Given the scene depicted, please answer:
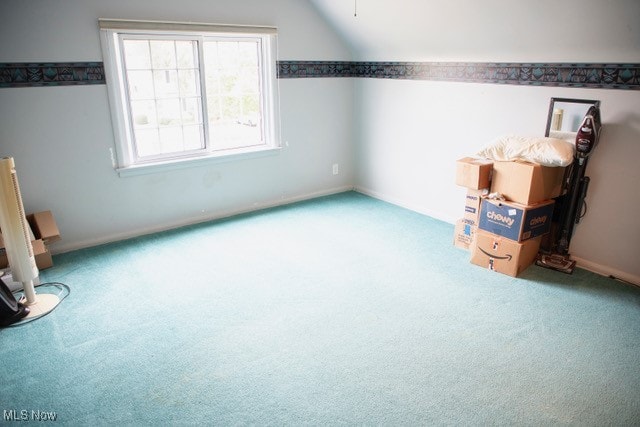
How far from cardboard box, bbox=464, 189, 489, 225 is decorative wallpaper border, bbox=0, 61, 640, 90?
967mm

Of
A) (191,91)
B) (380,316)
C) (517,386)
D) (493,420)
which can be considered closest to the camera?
(493,420)

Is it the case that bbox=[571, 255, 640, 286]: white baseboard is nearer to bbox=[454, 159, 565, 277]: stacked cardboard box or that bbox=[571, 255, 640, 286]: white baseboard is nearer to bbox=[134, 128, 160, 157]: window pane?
bbox=[454, 159, 565, 277]: stacked cardboard box

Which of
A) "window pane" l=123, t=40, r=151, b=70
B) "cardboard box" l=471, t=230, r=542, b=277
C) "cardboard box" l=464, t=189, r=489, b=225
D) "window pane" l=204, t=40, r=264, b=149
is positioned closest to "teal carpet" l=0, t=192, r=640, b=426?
"cardboard box" l=471, t=230, r=542, b=277

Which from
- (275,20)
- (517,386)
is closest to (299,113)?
(275,20)

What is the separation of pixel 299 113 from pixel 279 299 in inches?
96.4

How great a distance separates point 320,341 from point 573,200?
220cm

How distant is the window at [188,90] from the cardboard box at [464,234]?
2.11 metres

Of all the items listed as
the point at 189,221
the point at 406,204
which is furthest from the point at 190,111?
the point at 406,204

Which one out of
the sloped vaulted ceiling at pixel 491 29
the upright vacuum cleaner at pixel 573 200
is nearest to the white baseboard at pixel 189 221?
the sloped vaulted ceiling at pixel 491 29

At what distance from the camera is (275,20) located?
4.32m

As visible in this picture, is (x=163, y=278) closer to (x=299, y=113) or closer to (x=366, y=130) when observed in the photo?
(x=299, y=113)

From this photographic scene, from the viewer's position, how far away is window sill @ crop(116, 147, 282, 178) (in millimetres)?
3866

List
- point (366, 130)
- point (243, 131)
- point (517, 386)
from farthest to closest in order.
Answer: point (366, 130), point (243, 131), point (517, 386)

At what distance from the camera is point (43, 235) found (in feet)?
11.0
